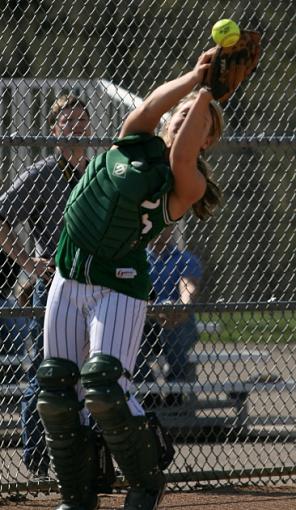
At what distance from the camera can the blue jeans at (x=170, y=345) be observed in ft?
20.7

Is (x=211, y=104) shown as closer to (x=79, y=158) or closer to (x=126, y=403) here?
(x=126, y=403)

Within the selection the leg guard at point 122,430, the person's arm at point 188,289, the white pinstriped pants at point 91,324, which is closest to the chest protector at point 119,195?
the white pinstriped pants at point 91,324

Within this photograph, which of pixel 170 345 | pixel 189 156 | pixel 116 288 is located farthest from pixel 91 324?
pixel 170 345

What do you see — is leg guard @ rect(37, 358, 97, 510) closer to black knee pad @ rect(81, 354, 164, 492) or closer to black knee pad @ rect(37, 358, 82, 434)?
black knee pad @ rect(37, 358, 82, 434)

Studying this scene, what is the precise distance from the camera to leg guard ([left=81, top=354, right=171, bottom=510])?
420cm

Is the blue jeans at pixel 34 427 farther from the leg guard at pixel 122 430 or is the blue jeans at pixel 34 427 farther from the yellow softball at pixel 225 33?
the yellow softball at pixel 225 33

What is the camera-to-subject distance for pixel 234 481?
20.0ft

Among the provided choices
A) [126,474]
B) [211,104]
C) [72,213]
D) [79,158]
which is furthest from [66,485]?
[79,158]

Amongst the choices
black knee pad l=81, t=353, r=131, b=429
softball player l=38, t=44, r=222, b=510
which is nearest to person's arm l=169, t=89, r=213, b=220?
softball player l=38, t=44, r=222, b=510

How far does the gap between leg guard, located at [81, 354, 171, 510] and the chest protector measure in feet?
1.40

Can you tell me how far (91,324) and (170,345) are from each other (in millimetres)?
2226

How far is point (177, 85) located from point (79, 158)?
1.74m

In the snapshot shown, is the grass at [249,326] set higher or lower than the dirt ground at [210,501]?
higher

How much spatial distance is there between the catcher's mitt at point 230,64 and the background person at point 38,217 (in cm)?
179
